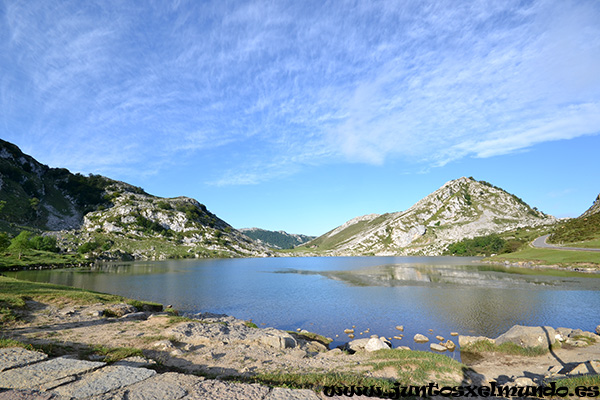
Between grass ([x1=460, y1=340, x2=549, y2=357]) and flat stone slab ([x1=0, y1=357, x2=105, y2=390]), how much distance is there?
3269cm

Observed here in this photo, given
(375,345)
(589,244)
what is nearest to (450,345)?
(375,345)

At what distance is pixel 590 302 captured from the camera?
50.4m

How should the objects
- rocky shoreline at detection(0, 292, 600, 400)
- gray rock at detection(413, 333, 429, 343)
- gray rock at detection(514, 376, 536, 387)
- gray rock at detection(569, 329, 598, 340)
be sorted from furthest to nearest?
gray rock at detection(413, 333, 429, 343) → gray rock at detection(569, 329, 598, 340) → gray rock at detection(514, 376, 536, 387) → rocky shoreline at detection(0, 292, 600, 400)

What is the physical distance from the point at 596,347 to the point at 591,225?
171 m

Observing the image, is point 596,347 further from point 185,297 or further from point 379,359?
point 185,297

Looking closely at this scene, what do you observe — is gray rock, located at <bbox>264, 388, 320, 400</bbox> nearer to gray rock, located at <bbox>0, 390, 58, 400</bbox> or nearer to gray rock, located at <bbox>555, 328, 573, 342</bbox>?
gray rock, located at <bbox>0, 390, 58, 400</bbox>

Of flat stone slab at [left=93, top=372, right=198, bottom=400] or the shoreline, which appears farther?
the shoreline

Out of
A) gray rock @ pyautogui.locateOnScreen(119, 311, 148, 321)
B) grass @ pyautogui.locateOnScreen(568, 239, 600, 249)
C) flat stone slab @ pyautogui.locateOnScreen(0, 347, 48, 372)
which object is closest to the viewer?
flat stone slab @ pyautogui.locateOnScreen(0, 347, 48, 372)

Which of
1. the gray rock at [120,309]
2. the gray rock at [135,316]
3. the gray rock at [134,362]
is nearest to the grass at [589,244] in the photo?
the gray rock at [135,316]

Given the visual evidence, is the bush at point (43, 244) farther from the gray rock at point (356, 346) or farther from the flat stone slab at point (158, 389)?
the flat stone slab at point (158, 389)

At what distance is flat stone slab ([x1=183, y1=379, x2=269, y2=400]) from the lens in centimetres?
1000

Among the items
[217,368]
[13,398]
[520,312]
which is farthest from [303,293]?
[13,398]

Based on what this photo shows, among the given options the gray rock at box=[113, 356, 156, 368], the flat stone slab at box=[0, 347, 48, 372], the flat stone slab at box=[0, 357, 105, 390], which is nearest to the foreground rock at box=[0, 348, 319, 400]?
the flat stone slab at box=[0, 357, 105, 390]

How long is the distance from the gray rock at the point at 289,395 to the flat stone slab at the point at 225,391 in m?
0.29
